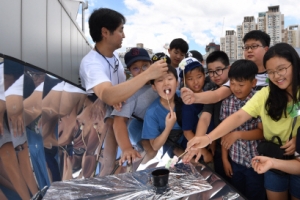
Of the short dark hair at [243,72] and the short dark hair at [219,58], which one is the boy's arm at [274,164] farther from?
the short dark hair at [219,58]

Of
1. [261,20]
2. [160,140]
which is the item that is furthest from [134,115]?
[261,20]

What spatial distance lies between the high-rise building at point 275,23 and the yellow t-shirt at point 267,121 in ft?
87.4

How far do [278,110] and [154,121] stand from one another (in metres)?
0.84

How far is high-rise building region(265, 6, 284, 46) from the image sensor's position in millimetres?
24477

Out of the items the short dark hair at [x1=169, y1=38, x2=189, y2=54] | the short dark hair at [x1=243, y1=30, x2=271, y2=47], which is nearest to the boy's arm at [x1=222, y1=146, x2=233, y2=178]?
the short dark hair at [x1=243, y1=30, x2=271, y2=47]

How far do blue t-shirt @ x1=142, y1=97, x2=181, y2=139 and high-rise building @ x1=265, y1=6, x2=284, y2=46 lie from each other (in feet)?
87.8

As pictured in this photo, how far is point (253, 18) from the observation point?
2603cm

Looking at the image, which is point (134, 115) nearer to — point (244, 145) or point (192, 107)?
point (192, 107)

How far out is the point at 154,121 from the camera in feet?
5.79

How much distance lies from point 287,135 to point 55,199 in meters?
1.42

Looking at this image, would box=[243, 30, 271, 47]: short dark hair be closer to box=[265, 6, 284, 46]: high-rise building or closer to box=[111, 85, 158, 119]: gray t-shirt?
box=[111, 85, 158, 119]: gray t-shirt

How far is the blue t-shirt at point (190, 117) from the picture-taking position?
1.79 m

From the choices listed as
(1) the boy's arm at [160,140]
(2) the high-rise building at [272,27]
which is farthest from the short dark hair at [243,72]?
(2) the high-rise building at [272,27]

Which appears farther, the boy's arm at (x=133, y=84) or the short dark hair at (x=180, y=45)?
the short dark hair at (x=180, y=45)
